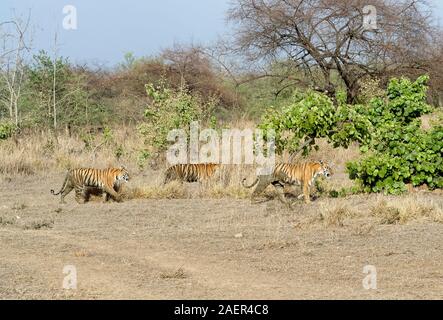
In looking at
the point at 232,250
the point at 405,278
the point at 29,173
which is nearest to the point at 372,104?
the point at 232,250

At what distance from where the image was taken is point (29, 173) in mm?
19828

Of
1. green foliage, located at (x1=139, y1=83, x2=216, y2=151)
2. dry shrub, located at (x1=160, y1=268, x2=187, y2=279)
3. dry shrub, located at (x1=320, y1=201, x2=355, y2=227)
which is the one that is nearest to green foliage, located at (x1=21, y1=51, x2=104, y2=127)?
green foliage, located at (x1=139, y1=83, x2=216, y2=151)

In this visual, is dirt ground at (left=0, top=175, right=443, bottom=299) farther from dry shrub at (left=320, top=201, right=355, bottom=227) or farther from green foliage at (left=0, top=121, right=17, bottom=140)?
green foliage at (left=0, top=121, right=17, bottom=140)

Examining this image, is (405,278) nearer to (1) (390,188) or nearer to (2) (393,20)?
(1) (390,188)

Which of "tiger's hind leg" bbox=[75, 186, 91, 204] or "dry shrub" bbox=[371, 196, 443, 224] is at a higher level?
"tiger's hind leg" bbox=[75, 186, 91, 204]

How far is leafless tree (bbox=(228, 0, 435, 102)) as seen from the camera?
28.2m

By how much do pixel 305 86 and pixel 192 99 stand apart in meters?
10.2

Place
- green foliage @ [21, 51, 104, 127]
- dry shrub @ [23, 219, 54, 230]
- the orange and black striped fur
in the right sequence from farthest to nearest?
green foliage @ [21, 51, 104, 127] < the orange and black striped fur < dry shrub @ [23, 219, 54, 230]

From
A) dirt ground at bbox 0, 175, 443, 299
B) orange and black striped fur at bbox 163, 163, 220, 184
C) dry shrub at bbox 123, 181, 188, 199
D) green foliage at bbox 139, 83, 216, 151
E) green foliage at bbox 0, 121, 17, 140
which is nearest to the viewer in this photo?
dirt ground at bbox 0, 175, 443, 299

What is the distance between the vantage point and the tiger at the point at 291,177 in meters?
13.9

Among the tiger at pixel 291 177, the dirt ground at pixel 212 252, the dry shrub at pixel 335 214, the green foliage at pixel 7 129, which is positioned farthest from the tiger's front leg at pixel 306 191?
the green foliage at pixel 7 129

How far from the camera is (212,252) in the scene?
32.2 feet

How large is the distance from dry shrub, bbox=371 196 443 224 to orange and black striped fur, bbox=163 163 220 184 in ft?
15.9

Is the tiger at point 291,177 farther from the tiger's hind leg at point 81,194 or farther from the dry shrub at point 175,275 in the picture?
the dry shrub at point 175,275
